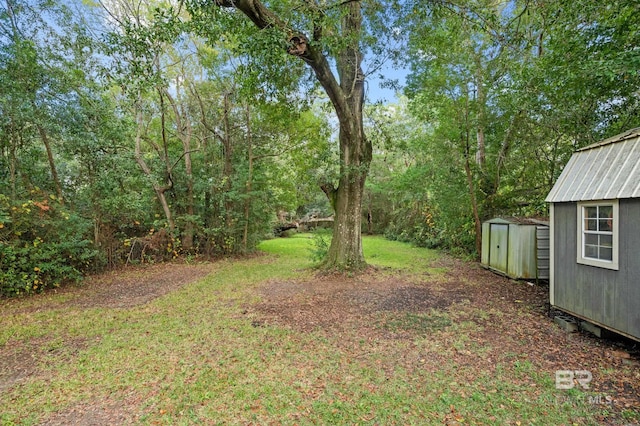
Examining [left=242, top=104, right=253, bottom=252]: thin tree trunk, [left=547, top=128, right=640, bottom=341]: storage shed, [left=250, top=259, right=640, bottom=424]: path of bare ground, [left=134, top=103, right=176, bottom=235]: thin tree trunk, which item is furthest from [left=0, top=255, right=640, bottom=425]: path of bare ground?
[left=242, top=104, right=253, bottom=252]: thin tree trunk

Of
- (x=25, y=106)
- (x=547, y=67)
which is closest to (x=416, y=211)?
(x=547, y=67)

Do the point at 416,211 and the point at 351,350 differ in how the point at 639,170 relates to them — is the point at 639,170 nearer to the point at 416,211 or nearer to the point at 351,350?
the point at 351,350

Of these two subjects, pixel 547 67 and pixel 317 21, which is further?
pixel 547 67

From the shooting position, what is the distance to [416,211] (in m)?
14.6

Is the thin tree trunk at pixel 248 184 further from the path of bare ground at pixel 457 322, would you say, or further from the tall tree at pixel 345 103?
the path of bare ground at pixel 457 322

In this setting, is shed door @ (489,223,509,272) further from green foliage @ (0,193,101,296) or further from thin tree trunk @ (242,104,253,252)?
green foliage @ (0,193,101,296)

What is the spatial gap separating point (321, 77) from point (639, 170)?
526 cm

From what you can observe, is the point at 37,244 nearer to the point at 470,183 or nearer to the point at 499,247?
the point at 499,247

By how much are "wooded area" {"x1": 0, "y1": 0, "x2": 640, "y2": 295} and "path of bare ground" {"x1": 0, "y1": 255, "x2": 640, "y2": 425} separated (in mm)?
1270

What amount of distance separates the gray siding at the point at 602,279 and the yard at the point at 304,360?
0.40 metres

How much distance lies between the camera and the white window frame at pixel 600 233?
3529mm

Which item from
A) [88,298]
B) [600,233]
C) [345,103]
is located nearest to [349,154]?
[345,103]

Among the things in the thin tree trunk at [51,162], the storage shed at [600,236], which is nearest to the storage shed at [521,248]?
the storage shed at [600,236]

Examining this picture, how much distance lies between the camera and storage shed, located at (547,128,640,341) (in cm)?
338
